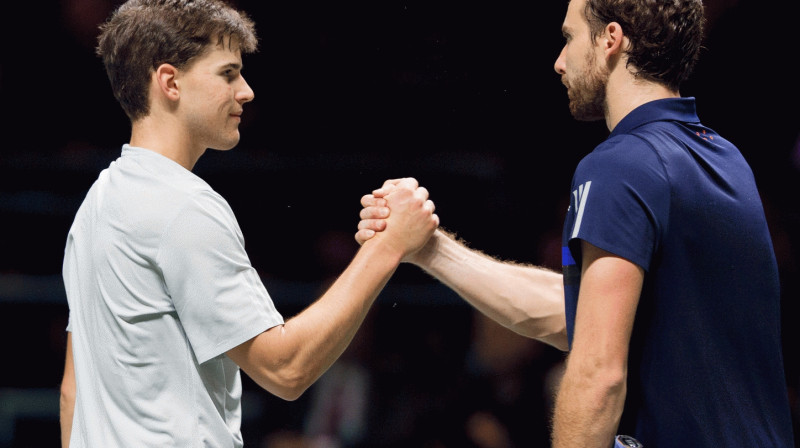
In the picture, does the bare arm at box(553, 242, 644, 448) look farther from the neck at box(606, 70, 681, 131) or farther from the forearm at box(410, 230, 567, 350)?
the forearm at box(410, 230, 567, 350)

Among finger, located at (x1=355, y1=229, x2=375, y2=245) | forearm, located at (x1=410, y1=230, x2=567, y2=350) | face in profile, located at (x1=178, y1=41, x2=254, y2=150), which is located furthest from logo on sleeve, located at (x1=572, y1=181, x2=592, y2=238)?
face in profile, located at (x1=178, y1=41, x2=254, y2=150)

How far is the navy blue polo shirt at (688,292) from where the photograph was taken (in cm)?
160

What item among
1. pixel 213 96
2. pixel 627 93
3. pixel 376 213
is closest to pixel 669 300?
pixel 627 93

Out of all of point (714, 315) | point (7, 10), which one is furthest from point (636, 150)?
point (7, 10)

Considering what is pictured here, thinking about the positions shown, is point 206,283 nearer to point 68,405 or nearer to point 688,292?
point 68,405

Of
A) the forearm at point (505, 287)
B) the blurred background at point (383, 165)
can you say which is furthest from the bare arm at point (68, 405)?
the blurred background at point (383, 165)

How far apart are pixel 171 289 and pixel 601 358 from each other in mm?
837

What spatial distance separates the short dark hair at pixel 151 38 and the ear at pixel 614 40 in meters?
0.86

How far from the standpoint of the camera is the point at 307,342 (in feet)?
5.66

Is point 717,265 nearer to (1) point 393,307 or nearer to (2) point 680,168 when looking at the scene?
(2) point 680,168

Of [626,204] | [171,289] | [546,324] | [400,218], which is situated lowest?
[546,324]

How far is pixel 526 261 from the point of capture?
429cm

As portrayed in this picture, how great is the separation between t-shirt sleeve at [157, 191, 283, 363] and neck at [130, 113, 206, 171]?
0.22 meters

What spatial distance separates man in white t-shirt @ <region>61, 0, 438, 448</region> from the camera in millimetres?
1658
